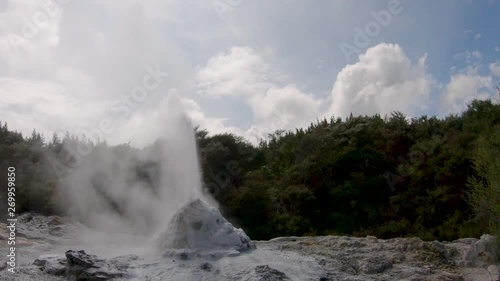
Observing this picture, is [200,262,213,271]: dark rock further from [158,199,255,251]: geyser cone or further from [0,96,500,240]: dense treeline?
[0,96,500,240]: dense treeline

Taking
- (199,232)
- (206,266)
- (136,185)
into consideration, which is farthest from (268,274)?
(136,185)

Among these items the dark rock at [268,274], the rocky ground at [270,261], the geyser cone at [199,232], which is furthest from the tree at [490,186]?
the geyser cone at [199,232]

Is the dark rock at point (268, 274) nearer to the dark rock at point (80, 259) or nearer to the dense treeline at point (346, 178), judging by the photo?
the dark rock at point (80, 259)

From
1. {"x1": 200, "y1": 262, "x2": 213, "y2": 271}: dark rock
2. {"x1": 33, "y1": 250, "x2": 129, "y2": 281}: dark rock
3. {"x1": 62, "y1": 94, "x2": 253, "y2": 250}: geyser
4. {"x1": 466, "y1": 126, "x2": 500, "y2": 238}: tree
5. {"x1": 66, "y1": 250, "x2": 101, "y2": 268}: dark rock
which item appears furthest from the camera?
{"x1": 62, "y1": 94, "x2": 253, "y2": 250}: geyser

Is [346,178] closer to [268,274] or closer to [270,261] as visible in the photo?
[270,261]

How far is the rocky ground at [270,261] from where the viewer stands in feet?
28.3

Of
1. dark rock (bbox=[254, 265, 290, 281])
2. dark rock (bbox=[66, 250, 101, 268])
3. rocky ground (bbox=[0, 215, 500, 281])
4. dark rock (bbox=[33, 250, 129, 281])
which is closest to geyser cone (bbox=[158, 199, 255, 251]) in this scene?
rocky ground (bbox=[0, 215, 500, 281])

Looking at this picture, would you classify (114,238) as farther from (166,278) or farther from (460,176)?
(460,176)

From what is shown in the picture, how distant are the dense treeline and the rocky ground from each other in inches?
147

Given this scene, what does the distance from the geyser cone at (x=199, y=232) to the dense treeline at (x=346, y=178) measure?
19.9ft

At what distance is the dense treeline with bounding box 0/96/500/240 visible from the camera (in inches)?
629

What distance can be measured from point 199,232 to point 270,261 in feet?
5.29

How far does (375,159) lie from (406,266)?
32.9ft

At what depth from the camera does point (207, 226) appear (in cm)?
1040
